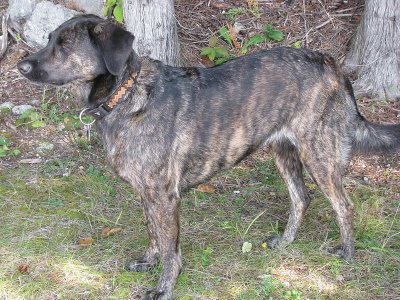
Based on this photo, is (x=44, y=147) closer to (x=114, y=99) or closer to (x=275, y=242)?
(x=114, y=99)

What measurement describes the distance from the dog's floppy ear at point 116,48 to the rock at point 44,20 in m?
3.54

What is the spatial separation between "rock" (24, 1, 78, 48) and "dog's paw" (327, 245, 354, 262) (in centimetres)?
430

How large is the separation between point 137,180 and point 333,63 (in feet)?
5.81

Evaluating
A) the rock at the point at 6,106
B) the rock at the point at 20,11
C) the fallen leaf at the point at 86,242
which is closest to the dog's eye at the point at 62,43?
the fallen leaf at the point at 86,242

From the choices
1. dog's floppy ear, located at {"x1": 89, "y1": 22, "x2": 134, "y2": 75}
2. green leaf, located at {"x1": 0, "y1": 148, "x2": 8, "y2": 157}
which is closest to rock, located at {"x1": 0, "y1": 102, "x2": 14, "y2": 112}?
green leaf, located at {"x1": 0, "y1": 148, "x2": 8, "y2": 157}

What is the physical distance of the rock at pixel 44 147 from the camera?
6.34m

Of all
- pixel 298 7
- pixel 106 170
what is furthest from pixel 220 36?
pixel 106 170

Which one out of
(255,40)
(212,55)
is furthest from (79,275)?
(255,40)

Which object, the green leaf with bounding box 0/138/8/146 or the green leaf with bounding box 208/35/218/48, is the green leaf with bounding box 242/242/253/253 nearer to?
the green leaf with bounding box 0/138/8/146

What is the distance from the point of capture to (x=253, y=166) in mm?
6172

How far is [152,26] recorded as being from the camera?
628 centimetres

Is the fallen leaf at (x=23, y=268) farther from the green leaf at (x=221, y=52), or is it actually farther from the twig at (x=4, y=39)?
the twig at (x=4, y=39)

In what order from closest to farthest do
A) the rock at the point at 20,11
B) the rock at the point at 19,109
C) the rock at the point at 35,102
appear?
Answer: 1. the rock at the point at 19,109
2. the rock at the point at 35,102
3. the rock at the point at 20,11

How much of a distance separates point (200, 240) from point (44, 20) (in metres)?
3.77
